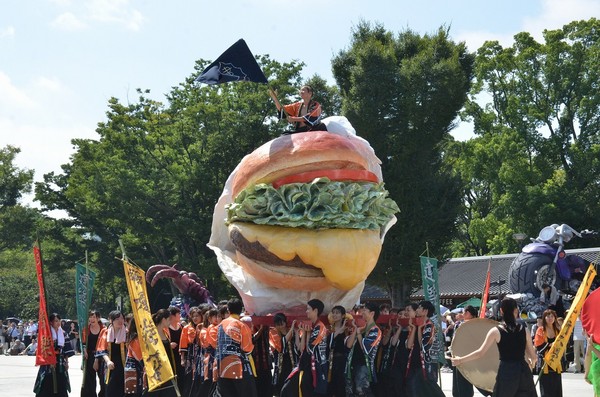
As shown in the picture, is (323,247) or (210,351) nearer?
(210,351)

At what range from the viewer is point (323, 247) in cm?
1402

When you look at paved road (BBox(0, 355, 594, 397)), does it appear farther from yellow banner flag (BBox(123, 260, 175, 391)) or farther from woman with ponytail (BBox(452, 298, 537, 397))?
yellow banner flag (BBox(123, 260, 175, 391))

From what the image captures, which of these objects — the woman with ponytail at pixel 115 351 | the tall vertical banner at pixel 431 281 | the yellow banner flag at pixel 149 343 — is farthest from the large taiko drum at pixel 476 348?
the woman with ponytail at pixel 115 351

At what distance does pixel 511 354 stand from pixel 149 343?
409 centimetres

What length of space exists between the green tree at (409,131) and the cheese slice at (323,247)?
18393 mm

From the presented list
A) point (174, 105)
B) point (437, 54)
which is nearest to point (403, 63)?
point (437, 54)

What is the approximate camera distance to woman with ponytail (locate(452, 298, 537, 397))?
9.82 m

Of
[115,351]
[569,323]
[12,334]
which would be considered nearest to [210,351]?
[115,351]

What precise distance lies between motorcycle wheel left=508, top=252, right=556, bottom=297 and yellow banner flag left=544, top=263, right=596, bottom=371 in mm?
11359

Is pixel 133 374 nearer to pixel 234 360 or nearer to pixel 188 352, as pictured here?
pixel 234 360

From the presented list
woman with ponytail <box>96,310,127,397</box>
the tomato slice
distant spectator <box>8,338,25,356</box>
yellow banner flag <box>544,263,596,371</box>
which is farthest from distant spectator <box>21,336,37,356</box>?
yellow banner flag <box>544,263,596,371</box>

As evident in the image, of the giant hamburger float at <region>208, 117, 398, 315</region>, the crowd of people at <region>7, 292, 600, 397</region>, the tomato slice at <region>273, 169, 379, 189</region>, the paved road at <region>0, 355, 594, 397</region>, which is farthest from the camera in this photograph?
the paved road at <region>0, 355, 594, 397</region>

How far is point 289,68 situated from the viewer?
37.2 m

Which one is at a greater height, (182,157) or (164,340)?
(182,157)
